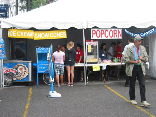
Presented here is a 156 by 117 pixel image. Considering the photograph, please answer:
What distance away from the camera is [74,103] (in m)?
7.61

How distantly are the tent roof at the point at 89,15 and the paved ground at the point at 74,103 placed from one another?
2751mm

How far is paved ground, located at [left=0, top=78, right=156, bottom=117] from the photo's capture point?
21.0 ft

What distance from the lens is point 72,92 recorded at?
954cm

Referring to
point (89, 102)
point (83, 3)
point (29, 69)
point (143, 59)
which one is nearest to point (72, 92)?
point (89, 102)

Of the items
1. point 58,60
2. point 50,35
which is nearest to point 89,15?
point 50,35

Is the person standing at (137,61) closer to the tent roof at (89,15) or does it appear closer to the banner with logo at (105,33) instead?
the tent roof at (89,15)

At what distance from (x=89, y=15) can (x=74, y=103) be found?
5.15 m

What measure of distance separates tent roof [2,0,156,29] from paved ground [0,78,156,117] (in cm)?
275

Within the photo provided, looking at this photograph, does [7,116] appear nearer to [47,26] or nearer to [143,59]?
[143,59]

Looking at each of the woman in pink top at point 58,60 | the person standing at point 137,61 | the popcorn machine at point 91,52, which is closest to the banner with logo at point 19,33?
the woman in pink top at point 58,60

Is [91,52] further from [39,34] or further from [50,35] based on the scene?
[39,34]

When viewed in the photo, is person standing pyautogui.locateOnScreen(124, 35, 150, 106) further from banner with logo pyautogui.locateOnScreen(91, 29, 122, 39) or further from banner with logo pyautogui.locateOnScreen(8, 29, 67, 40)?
banner with logo pyautogui.locateOnScreen(8, 29, 67, 40)

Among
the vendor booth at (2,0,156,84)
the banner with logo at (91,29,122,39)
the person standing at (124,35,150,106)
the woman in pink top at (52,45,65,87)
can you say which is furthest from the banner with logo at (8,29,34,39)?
the person standing at (124,35,150,106)

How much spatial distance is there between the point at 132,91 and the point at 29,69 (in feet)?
17.7
